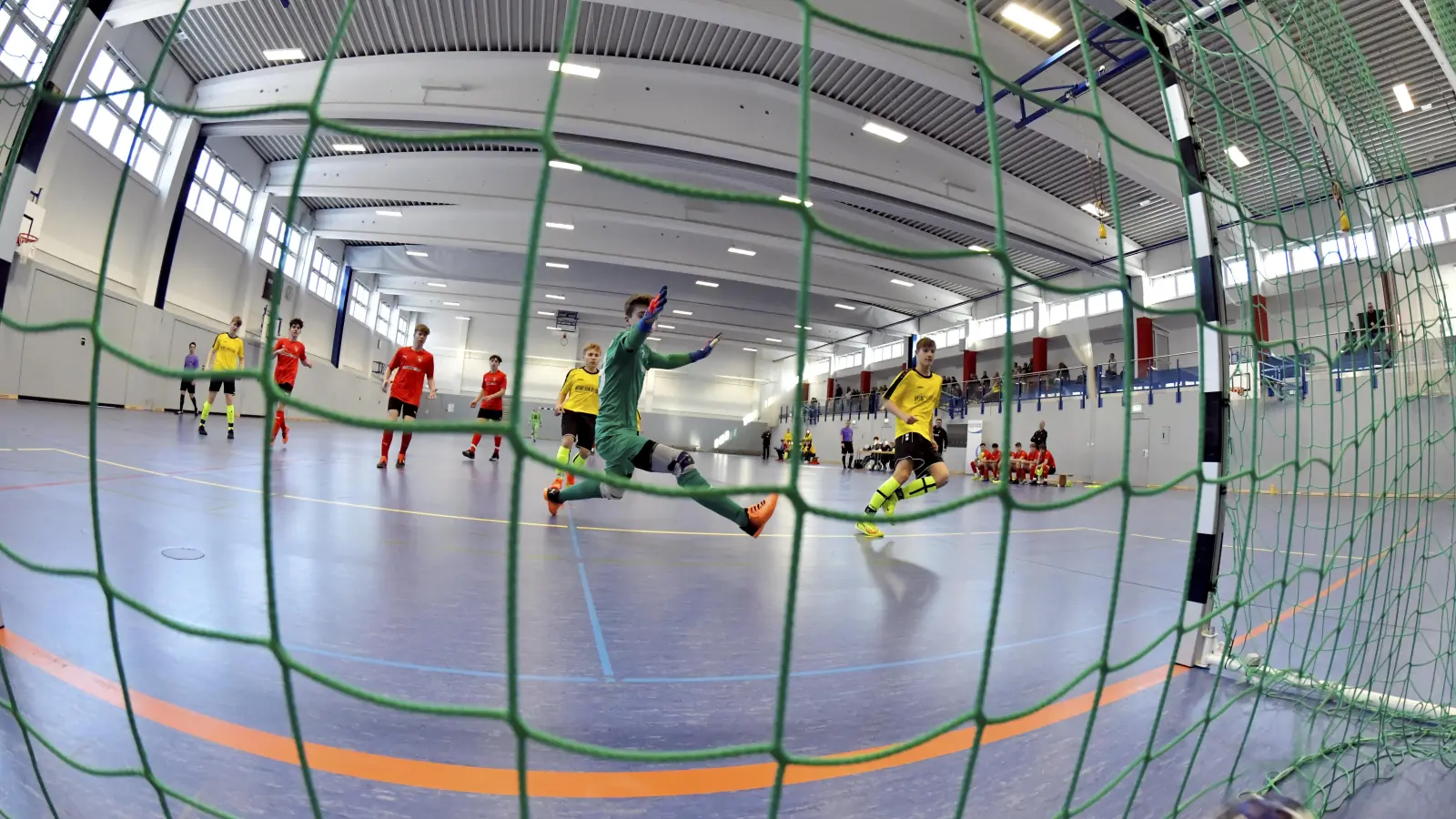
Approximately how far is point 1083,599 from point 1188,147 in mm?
2036

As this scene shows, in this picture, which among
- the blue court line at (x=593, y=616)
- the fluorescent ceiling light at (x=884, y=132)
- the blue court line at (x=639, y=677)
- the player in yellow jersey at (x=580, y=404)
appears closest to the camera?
the blue court line at (x=639, y=677)

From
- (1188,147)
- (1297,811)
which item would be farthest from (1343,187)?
(1297,811)

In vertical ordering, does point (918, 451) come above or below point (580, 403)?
below

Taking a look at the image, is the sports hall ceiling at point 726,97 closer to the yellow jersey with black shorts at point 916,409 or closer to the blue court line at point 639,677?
the yellow jersey with black shorts at point 916,409

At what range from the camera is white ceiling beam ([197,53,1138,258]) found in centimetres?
1190

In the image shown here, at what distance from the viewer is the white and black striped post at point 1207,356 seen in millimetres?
1946

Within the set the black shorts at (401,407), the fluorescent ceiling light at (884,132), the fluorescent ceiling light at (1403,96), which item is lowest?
the black shorts at (401,407)

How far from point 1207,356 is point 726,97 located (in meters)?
12.2

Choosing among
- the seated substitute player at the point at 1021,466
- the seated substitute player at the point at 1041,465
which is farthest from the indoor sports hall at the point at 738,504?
the seated substitute player at the point at 1021,466

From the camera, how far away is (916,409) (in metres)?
5.16

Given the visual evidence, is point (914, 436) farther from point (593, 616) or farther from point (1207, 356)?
point (593, 616)

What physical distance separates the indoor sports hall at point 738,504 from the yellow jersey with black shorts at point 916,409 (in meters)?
0.06

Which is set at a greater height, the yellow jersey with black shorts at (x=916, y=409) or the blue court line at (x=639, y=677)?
the yellow jersey with black shorts at (x=916, y=409)

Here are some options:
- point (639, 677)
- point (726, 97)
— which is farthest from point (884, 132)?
point (639, 677)
